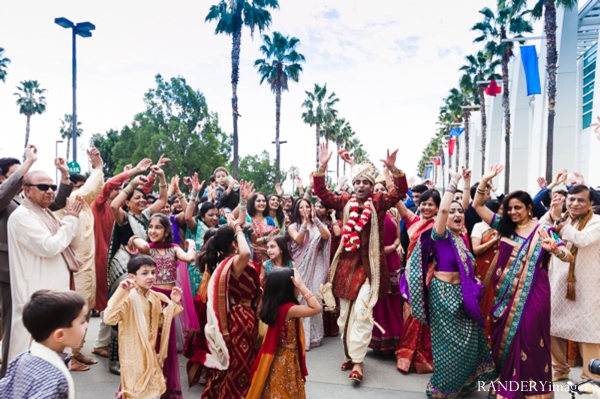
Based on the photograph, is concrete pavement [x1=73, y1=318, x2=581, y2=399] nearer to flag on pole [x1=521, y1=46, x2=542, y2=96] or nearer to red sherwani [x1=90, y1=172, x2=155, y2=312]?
red sherwani [x1=90, y1=172, x2=155, y2=312]

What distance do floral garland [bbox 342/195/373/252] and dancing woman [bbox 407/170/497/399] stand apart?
0.77 m

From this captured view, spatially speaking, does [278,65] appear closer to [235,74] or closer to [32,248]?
[235,74]

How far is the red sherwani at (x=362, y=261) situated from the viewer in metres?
4.83

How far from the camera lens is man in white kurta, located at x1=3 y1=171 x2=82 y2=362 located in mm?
3600

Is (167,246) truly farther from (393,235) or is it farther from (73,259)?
(393,235)

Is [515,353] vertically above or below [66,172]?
below

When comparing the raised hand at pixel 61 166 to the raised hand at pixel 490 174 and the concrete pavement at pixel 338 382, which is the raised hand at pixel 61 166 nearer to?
the concrete pavement at pixel 338 382

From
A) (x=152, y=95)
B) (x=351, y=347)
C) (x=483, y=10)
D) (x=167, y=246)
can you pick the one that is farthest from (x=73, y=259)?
(x=152, y=95)

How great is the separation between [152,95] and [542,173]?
28.8m

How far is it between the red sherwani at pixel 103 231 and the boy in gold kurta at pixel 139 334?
1616mm

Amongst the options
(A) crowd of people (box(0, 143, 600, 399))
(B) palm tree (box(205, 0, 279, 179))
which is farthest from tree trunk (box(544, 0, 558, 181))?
(A) crowd of people (box(0, 143, 600, 399))

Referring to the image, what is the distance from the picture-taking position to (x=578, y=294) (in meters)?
4.59

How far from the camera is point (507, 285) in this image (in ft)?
12.9

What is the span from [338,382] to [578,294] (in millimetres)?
2603
